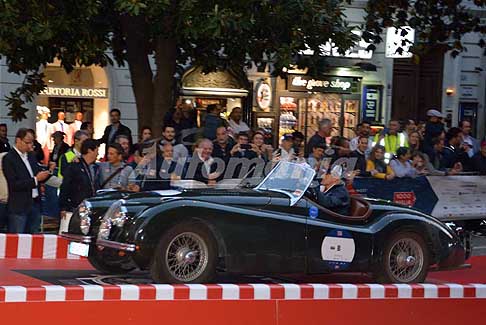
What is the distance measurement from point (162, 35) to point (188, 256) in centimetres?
614

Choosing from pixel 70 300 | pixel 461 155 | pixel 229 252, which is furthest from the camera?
pixel 461 155

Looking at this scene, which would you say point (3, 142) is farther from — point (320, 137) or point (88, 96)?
point (88, 96)

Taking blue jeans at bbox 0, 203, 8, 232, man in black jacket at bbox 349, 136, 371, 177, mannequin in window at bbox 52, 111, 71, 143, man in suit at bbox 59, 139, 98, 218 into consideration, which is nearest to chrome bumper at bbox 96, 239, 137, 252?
man in suit at bbox 59, 139, 98, 218

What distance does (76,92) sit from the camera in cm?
2547

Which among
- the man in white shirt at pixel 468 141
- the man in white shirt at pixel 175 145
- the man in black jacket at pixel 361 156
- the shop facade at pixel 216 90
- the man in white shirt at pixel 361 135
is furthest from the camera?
the shop facade at pixel 216 90

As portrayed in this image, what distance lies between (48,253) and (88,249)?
2.61 meters

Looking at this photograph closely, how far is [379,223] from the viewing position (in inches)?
450

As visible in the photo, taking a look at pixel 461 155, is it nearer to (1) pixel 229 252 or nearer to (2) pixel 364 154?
(2) pixel 364 154

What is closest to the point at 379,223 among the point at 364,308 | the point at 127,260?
the point at 364,308

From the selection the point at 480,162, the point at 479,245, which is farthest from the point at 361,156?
the point at 480,162

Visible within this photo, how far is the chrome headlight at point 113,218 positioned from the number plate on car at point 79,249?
0.23 metres

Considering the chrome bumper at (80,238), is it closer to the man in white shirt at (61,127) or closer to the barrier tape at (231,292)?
the barrier tape at (231,292)

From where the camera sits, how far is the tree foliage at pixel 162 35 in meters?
14.3

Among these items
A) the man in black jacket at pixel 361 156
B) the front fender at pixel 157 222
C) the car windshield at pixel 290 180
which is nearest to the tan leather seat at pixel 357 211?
the car windshield at pixel 290 180
